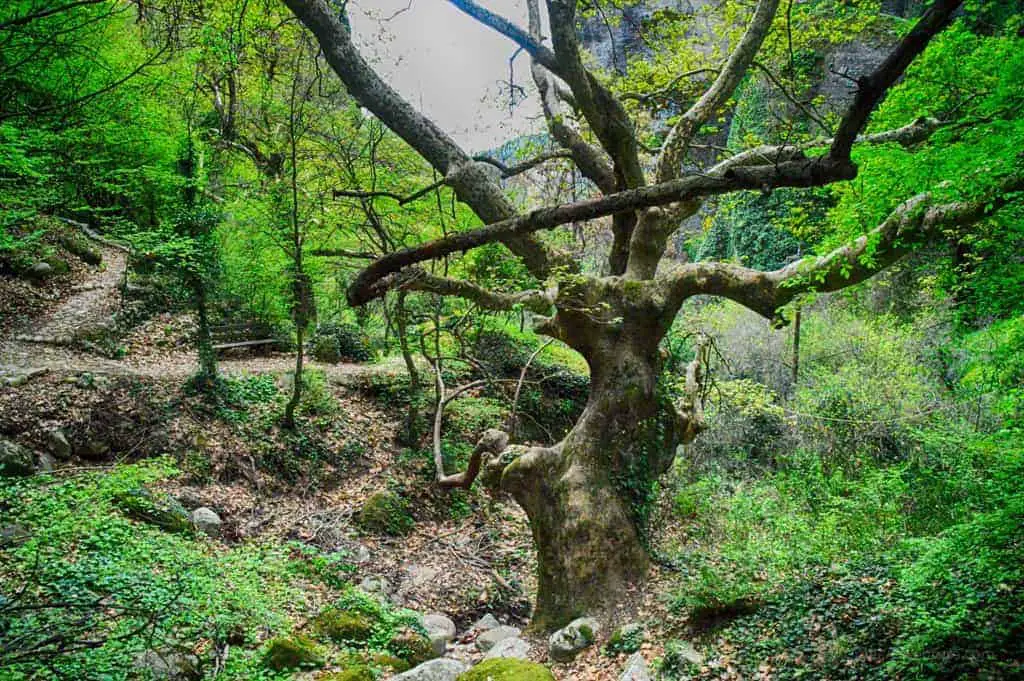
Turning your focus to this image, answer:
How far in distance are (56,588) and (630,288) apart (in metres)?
5.66

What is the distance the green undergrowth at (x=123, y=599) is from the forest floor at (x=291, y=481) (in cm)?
129

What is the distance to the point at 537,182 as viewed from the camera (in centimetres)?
1021

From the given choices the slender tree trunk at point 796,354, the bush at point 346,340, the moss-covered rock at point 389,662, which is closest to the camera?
the moss-covered rock at point 389,662

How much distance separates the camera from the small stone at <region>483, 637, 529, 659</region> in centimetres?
509

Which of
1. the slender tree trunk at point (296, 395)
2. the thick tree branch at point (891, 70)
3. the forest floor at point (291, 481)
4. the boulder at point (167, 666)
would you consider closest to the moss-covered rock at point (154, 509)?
the forest floor at point (291, 481)

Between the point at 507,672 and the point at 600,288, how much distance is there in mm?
4078

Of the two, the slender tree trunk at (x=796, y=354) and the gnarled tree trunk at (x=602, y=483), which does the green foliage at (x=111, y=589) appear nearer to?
the gnarled tree trunk at (x=602, y=483)

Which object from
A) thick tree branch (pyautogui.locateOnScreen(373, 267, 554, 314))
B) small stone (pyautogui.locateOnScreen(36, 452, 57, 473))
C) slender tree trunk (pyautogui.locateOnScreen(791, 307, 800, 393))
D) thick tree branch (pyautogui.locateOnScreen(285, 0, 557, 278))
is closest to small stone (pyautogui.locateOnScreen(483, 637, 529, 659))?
thick tree branch (pyautogui.locateOnScreen(373, 267, 554, 314))

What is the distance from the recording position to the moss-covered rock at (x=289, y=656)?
4.04 meters

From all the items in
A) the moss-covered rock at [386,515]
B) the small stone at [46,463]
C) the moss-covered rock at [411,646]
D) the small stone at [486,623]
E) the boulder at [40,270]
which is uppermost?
the boulder at [40,270]

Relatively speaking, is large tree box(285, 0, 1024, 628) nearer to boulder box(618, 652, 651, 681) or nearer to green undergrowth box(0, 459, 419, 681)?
boulder box(618, 652, 651, 681)

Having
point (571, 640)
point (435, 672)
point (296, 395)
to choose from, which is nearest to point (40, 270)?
point (296, 395)

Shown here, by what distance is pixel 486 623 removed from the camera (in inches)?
247

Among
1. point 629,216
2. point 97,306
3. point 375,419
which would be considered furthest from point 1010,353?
point 97,306
